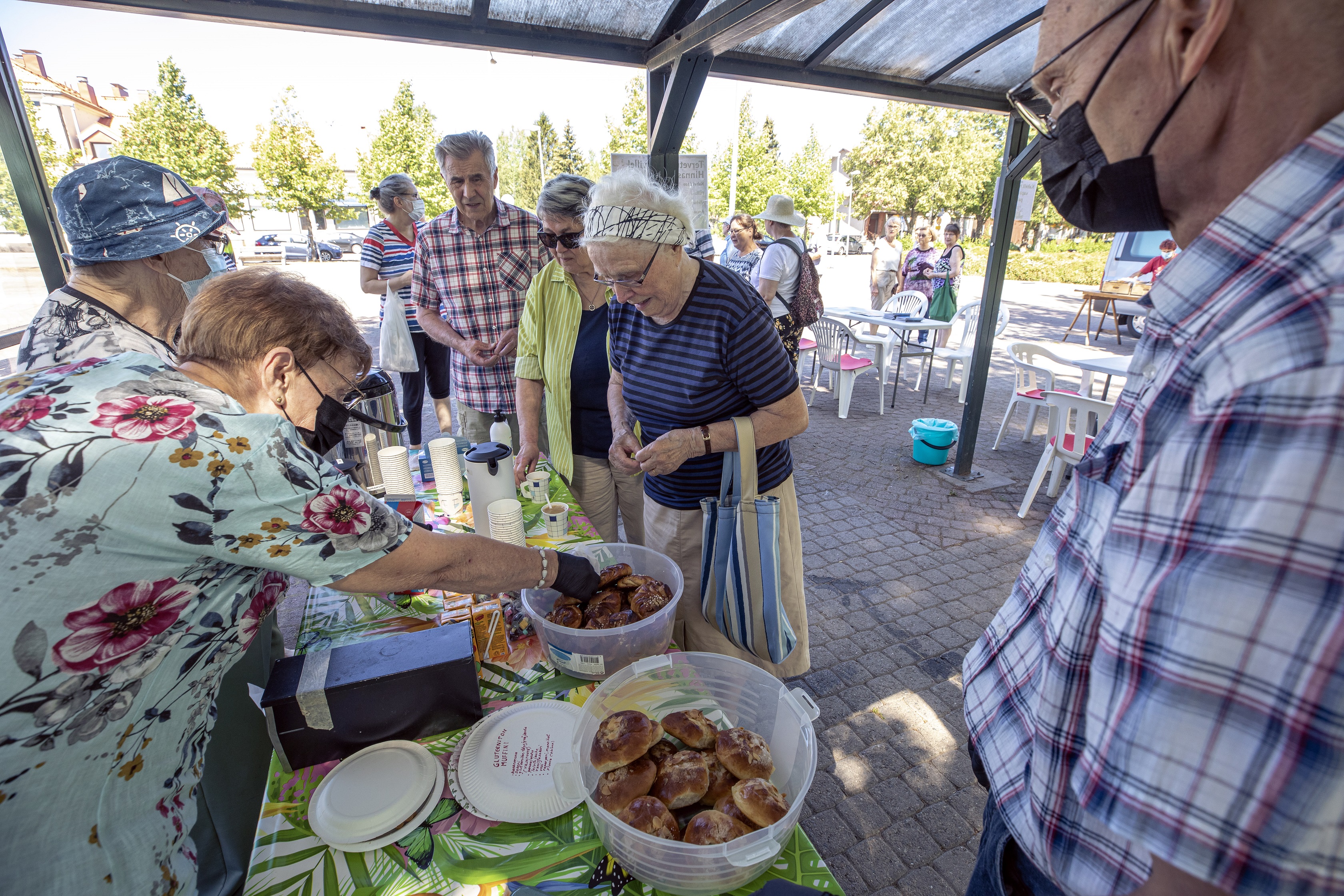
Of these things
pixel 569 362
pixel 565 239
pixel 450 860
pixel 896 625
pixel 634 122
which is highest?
pixel 634 122

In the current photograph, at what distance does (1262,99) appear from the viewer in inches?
25.2

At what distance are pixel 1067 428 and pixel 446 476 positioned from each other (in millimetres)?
4509

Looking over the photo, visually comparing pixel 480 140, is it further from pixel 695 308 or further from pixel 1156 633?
pixel 1156 633

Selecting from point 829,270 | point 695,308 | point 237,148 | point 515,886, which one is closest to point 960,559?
point 695,308

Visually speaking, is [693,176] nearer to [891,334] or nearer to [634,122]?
[891,334]

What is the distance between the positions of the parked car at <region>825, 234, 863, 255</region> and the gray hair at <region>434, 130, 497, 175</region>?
33976 mm

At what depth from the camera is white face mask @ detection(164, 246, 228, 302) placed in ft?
6.42

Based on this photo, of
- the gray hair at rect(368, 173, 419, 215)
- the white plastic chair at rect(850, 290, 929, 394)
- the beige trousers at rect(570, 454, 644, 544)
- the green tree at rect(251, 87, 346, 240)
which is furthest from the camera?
the green tree at rect(251, 87, 346, 240)

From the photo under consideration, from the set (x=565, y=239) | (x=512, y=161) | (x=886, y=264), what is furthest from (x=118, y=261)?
(x=512, y=161)

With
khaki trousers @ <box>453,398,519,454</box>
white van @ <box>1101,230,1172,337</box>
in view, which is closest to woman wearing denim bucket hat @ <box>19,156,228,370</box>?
khaki trousers @ <box>453,398,519,454</box>

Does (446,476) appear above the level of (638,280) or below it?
below

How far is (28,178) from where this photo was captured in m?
2.96

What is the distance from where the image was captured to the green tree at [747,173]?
1057 inches

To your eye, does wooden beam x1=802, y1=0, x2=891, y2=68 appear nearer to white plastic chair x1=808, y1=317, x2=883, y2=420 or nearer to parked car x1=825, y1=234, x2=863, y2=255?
white plastic chair x1=808, y1=317, x2=883, y2=420
